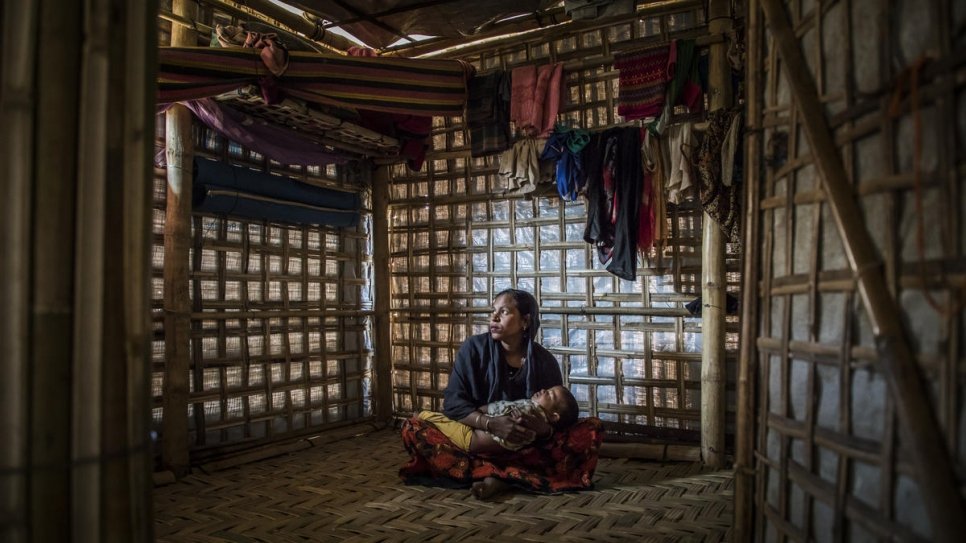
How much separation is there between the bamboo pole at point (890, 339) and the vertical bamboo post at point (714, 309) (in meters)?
2.46

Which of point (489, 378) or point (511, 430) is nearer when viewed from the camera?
point (511, 430)

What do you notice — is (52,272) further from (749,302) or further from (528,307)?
(528,307)

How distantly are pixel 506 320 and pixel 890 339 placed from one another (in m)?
2.56

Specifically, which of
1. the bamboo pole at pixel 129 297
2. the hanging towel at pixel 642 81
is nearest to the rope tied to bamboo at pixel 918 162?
the bamboo pole at pixel 129 297

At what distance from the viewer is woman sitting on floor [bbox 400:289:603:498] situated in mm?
3371

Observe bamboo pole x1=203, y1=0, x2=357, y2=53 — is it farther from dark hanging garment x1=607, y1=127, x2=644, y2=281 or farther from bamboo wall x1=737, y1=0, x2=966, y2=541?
bamboo wall x1=737, y1=0, x2=966, y2=541

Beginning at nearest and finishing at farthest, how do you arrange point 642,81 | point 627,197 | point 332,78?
point 332,78, point 642,81, point 627,197

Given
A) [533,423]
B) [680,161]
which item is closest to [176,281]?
[533,423]

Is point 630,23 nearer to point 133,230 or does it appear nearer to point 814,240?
point 814,240

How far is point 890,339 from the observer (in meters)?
1.21

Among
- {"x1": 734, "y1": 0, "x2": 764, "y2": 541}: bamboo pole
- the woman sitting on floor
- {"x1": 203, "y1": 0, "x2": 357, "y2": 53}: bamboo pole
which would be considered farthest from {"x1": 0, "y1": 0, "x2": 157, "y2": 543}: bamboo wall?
{"x1": 203, "y1": 0, "x2": 357, "y2": 53}: bamboo pole

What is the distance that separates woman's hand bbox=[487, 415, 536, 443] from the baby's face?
0.19 m

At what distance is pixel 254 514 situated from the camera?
307 centimetres

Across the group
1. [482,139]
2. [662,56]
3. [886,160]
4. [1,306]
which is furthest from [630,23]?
[1,306]
